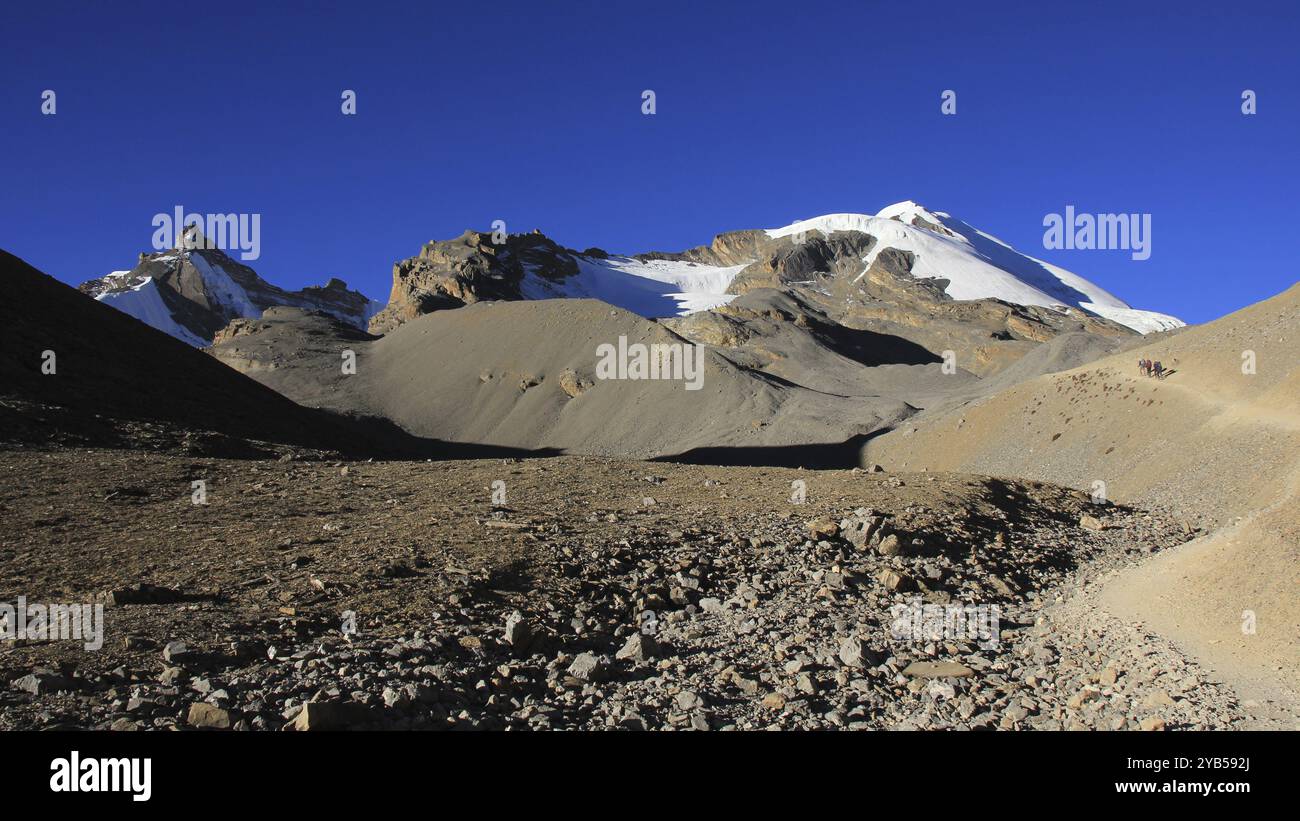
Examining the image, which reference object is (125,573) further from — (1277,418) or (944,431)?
(944,431)

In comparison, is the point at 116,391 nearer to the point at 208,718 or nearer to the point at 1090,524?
the point at 208,718

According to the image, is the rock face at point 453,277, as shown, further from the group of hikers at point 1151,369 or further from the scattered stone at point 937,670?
the scattered stone at point 937,670

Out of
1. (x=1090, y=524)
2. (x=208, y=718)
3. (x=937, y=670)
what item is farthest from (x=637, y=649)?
(x=1090, y=524)

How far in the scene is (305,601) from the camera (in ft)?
26.1

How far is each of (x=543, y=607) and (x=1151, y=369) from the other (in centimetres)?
3158

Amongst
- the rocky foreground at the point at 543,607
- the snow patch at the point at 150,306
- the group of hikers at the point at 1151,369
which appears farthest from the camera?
the snow patch at the point at 150,306

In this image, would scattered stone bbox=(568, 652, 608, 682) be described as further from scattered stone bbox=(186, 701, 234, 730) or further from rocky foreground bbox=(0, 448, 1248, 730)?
scattered stone bbox=(186, 701, 234, 730)

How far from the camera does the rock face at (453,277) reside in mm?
110562

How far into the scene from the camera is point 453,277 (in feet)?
387

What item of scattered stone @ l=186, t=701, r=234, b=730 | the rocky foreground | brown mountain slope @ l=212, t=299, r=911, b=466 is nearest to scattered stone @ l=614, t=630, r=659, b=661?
A: the rocky foreground

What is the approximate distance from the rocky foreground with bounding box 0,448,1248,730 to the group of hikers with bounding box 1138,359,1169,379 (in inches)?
821

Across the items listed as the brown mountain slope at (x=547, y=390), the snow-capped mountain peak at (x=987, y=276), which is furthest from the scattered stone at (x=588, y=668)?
the snow-capped mountain peak at (x=987, y=276)

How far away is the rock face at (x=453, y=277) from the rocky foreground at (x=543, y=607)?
94.0 m

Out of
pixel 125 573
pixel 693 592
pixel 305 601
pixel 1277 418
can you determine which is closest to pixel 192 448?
pixel 125 573
